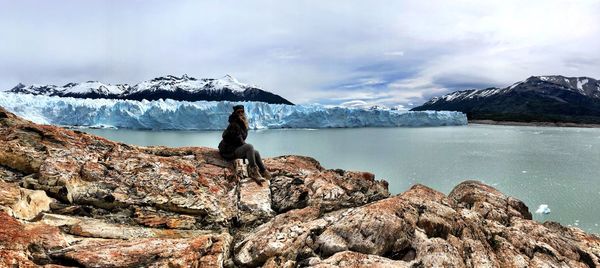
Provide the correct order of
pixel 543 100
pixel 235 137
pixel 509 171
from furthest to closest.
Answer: pixel 543 100 → pixel 509 171 → pixel 235 137

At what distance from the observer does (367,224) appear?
5.07 m

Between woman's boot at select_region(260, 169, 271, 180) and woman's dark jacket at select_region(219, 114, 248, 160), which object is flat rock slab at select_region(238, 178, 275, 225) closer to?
woman's boot at select_region(260, 169, 271, 180)

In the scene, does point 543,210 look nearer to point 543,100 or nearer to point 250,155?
point 250,155

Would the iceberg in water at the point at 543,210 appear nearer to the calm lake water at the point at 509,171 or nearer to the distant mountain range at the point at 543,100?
the calm lake water at the point at 509,171

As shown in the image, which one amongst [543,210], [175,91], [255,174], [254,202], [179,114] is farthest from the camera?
[175,91]

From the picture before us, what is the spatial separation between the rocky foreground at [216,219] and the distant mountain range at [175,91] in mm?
165255

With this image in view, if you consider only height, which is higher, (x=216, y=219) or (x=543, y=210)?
(x=216, y=219)

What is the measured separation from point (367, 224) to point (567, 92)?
213 m

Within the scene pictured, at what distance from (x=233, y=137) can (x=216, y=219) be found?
233cm

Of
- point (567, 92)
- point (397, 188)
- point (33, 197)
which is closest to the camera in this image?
point (33, 197)

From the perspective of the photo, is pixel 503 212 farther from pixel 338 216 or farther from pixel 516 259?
pixel 338 216

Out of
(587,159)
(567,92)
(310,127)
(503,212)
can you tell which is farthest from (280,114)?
(567,92)

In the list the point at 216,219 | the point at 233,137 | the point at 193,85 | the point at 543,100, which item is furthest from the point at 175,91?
the point at 216,219

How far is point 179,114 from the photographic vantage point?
5719cm
